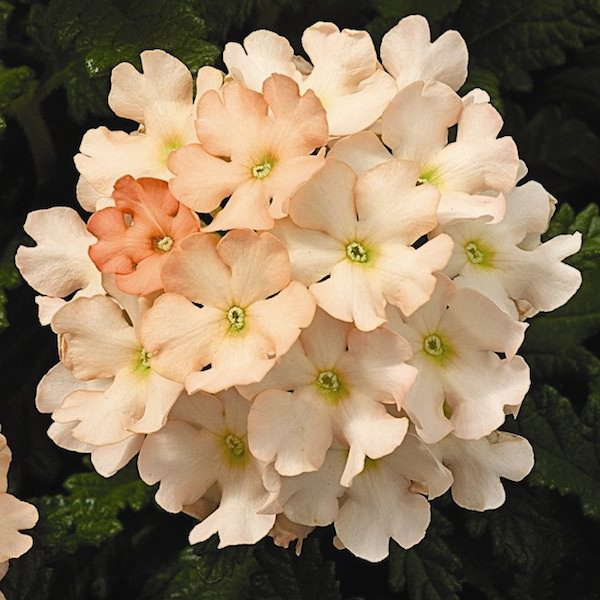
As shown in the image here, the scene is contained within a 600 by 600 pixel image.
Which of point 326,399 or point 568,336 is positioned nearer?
point 326,399

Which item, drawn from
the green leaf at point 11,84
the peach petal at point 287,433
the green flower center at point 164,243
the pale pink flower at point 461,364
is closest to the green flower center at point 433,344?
the pale pink flower at point 461,364

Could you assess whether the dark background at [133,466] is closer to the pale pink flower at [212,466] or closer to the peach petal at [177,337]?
the pale pink flower at [212,466]

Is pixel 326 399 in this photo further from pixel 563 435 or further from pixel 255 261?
pixel 563 435

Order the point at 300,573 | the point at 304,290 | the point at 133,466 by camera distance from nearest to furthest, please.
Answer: the point at 304,290 → the point at 300,573 → the point at 133,466

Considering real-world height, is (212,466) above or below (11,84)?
below

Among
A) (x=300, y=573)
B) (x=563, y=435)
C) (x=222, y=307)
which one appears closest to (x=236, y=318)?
(x=222, y=307)

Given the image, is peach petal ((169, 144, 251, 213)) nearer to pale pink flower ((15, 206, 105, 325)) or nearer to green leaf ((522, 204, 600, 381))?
pale pink flower ((15, 206, 105, 325))
